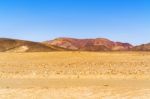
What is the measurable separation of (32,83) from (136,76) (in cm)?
654

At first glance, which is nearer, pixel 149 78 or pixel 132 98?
pixel 132 98

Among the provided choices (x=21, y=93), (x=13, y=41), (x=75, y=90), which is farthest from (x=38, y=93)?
(x=13, y=41)

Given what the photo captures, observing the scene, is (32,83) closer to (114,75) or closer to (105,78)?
(105,78)

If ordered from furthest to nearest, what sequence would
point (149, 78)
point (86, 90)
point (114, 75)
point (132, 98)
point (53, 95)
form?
point (114, 75) < point (149, 78) < point (86, 90) < point (53, 95) < point (132, 98)

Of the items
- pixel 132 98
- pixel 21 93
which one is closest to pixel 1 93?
pixel 21 93

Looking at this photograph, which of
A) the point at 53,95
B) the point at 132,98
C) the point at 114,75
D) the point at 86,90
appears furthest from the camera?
the point at 114,75

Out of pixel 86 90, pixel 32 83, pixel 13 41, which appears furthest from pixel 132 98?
pixel 13 41

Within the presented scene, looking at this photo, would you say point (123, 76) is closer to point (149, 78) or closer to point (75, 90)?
point (149, 78)

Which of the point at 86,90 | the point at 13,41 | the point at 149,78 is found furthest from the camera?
the point at 13,41

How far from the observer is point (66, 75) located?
2361 cm

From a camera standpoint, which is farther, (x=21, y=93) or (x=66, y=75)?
(x=66, y=75)

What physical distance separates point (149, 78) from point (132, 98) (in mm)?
7922

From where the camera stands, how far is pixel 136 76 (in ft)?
74.0

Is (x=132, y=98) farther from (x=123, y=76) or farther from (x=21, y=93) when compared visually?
(x=123, y=76)
